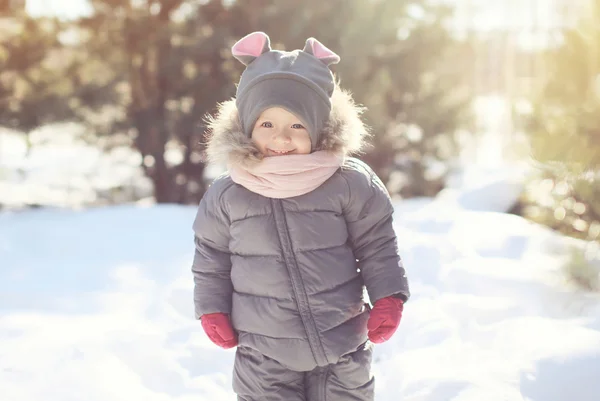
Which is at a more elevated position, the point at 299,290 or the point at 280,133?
the point at 280,133

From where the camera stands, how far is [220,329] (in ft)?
5.66

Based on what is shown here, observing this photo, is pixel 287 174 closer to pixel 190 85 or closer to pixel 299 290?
pixel 299 290

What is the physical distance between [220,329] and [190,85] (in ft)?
16.7

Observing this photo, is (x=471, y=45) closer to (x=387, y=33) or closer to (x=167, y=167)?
(x=387, y=33)

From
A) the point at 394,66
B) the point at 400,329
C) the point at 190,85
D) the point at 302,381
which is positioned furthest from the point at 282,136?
the point at 394,66

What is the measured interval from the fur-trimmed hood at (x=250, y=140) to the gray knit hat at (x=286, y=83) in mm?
28

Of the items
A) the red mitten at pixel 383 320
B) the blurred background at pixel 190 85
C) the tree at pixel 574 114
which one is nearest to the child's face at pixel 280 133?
the red mitten at pixel 383 320

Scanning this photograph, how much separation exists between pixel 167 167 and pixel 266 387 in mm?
5406

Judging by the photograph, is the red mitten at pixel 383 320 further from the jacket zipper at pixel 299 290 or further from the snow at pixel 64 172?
the snow at pixel 64 172

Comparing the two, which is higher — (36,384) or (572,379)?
(36,384)

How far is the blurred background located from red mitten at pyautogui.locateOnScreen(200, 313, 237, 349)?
3980 mm

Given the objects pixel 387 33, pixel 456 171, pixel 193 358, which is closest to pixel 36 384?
pixel 193 358

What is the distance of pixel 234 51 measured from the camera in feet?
5.62

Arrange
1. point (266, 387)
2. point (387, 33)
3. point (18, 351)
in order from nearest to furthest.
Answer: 1. point (266, 387)
2. point (18, 351)
3. point (387, 33)
